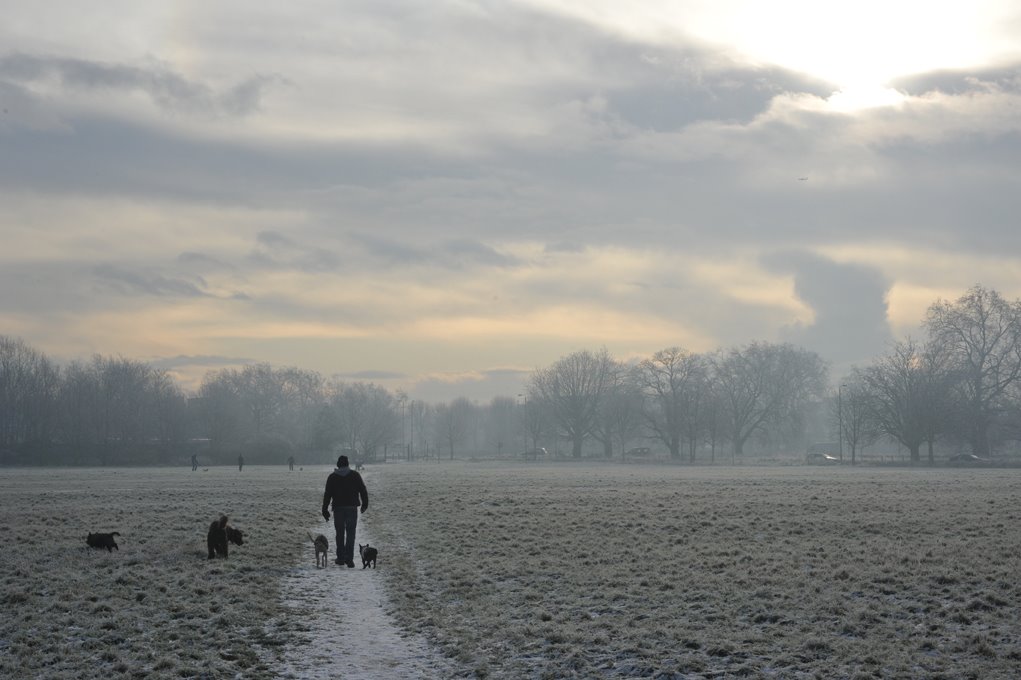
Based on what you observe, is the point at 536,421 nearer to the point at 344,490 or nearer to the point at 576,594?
the point at 344,490

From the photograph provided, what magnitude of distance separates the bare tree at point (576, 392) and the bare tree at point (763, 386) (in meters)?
18.6

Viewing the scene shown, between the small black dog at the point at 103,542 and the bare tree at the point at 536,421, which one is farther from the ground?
the bare tree at the point at 536,421

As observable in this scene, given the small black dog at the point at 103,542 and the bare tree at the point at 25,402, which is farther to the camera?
the bare tree at the point at 25,402

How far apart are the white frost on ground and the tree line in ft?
305

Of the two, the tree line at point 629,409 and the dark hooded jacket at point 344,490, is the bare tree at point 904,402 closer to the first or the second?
the tree line at point 629,409

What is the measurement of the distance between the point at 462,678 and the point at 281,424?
160m

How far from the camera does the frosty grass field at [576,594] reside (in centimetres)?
1125

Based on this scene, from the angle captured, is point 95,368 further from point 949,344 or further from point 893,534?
point 893,534

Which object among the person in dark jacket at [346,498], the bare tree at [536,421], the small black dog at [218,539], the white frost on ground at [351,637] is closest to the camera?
the white frost on ground at [351,637]

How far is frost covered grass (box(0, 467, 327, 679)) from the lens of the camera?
1127 cm

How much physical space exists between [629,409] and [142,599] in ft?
413

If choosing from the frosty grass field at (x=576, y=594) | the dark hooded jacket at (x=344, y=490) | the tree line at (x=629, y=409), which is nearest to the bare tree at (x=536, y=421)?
the tree line at (x=629, y=409)

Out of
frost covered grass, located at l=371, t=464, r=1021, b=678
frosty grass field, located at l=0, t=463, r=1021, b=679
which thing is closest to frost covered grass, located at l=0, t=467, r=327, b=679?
frosty grass field, located at l=0, t=463, r=1021, b=679

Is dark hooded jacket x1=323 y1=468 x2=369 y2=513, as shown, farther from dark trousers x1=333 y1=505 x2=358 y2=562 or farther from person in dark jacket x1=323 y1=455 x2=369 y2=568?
dark trousers x1=333 y1=505 x2=358 y2=562
